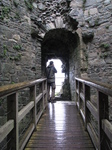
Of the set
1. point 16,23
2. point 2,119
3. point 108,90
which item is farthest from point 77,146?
A: point 16,23

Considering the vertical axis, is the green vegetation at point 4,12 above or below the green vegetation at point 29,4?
below

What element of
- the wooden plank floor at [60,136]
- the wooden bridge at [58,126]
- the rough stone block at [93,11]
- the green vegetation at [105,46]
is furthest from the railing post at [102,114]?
the rough stone block at [93,11]

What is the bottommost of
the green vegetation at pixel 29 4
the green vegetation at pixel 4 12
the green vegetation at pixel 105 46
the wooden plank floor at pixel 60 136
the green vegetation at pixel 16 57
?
the wooden plank floor at pixel 60 136

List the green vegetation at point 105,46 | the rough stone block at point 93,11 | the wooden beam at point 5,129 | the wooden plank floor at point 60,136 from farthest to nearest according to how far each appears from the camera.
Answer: the rough stone block at point 93,11 < the green vegetation at point 105,46 < the wooden plank floor at point 60,136 < the wooden beam at point 5,129

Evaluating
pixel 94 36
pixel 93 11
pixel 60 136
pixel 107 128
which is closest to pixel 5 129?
pixel 107 128

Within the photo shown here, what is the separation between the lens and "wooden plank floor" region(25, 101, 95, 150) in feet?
5.64

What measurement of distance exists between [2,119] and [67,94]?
4.25 meters

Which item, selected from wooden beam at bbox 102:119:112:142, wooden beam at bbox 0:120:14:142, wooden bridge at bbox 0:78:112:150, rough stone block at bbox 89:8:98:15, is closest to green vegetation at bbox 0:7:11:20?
wooden bridge at bbox 0:78:112:150

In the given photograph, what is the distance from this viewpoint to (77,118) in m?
2.79

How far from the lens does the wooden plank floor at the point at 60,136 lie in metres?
1.72

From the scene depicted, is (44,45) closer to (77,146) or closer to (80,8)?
(80,8)

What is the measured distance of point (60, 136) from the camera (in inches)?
79.2

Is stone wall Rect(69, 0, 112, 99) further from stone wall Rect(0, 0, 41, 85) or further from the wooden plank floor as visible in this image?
the wooden plank floor

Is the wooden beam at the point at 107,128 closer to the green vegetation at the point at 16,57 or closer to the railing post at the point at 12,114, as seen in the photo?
the railing post at the point at 12,114
